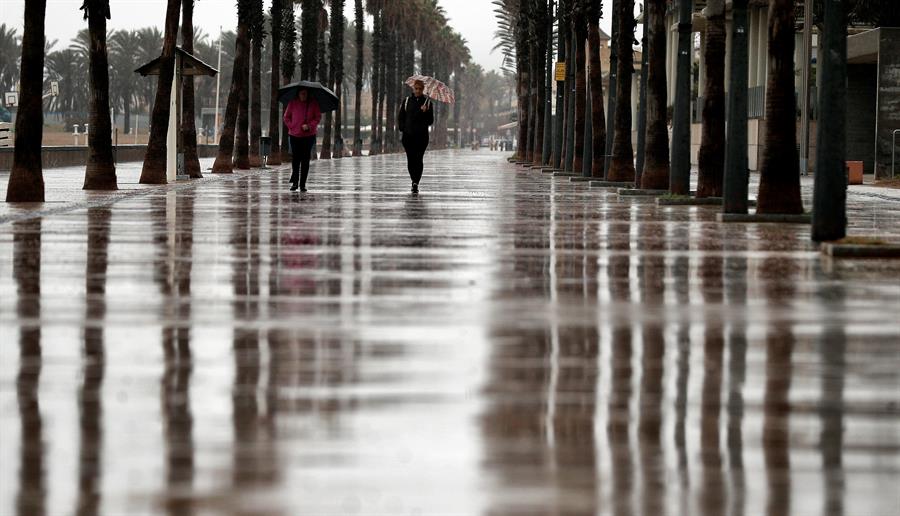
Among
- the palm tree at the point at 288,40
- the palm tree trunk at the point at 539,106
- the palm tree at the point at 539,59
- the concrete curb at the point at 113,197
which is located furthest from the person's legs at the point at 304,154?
the palm tree trunk at the point at 539,106

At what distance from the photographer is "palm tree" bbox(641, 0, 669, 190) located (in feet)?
114

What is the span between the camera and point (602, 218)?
24.8 meters

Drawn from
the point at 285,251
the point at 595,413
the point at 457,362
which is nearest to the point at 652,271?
the point at 285,251

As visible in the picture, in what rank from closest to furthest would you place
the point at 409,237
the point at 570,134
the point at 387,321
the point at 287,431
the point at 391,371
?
1. the point at 287,431
2. the point at 391,371
3. the point at 387,321
4. the point at 409,237
5. the point at 570,134

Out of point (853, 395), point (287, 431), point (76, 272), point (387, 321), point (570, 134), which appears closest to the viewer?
point (287, 431)

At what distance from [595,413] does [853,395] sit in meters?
1.36

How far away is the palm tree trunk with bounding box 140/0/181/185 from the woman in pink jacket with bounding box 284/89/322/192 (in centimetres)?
562

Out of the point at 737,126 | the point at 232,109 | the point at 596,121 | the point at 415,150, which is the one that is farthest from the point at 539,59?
the point at 737,126

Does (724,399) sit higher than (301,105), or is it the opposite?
(301,105)

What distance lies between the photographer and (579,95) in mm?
55531

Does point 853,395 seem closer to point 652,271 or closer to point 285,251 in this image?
point 652,271

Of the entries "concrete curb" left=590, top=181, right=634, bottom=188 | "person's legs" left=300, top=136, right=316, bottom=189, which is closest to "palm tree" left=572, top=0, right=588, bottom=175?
"concrete curb" left=590, top=181, right=634, bottom=188

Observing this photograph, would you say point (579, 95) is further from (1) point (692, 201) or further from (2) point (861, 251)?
(2) point (861, 251)

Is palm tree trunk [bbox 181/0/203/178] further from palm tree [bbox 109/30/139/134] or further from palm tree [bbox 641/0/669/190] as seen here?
palm tree [bbox 109/30/139/134]
